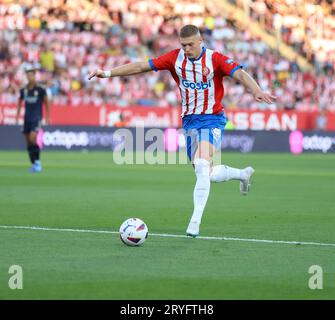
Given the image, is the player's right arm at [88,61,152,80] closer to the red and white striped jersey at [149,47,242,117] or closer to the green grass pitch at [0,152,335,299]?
the red and white striped jersey at [149,47,242,117]

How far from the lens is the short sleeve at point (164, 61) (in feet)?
38.0

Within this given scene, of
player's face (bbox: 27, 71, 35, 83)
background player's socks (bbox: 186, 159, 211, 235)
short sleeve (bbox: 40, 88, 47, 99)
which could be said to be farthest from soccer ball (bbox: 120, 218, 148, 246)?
short sleeve (bbox: 40, 88, 47, 99)

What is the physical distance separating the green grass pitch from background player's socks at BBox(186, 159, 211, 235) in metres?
0.26

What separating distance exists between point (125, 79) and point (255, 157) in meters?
6.93

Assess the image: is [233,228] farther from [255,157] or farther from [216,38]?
[216,38]

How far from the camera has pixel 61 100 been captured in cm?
3709

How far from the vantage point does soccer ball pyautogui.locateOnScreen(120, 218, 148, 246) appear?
1020 centimetres

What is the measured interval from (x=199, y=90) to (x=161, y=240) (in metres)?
1.88

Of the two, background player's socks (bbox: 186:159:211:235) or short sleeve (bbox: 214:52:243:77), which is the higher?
short sleeve (bbox: 214:52:243:77)

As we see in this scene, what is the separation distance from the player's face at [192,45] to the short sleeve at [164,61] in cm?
33

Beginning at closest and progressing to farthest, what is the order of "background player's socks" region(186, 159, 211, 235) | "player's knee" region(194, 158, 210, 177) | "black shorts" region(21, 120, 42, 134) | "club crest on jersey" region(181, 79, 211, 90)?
"background player's socks" region(186, 159, 211, 235)
"player's knee" region(194, 158, 210, 177)
"club crest on jersey" region(181, 79, 211, 90)
"black shorts" region(21, 120, 42, 134)

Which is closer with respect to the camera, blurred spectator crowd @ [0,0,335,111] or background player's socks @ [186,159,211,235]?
background player's socks @ [186,159,211,235]

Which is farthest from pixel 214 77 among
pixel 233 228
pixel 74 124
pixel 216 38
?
pixel 216 38

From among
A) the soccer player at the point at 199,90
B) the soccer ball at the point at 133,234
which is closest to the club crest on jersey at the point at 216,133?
the soccer player at the point at 199,90
